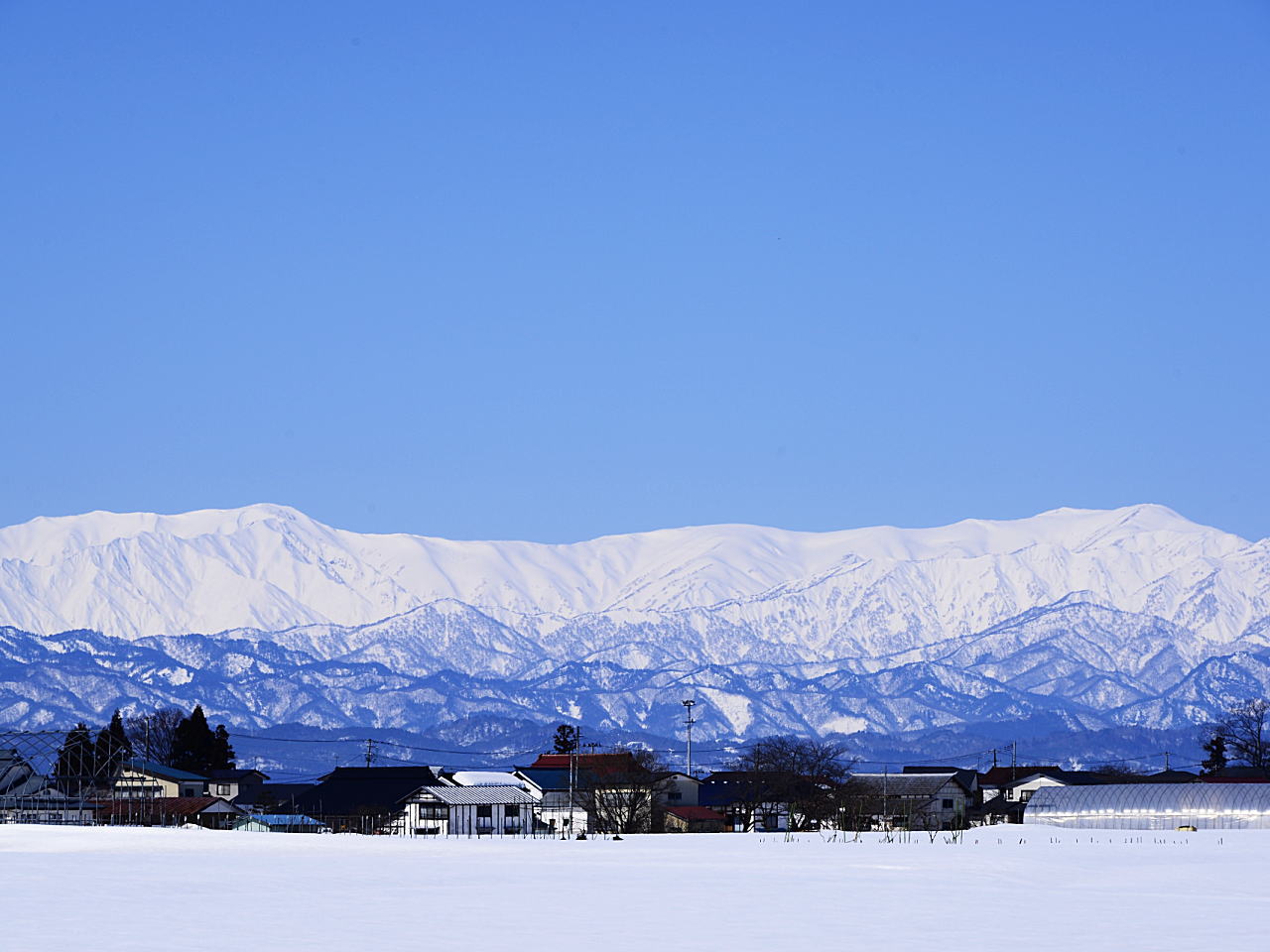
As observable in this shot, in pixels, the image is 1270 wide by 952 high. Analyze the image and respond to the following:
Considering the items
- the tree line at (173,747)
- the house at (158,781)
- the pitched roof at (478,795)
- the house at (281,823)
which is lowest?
the house at (281,823)

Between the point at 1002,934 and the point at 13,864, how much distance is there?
2970 cm

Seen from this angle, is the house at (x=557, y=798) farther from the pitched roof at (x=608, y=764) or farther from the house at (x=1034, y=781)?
the house at (x=1034, y=781)

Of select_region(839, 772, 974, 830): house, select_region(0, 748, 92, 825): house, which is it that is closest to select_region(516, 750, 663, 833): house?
select_region(839, 772, 974, 830): house

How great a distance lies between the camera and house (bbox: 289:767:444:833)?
126 meters

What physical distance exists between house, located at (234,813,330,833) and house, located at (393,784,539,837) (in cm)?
740

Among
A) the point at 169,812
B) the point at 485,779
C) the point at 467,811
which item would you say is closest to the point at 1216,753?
the point at 485,779

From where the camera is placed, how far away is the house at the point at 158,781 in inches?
5256

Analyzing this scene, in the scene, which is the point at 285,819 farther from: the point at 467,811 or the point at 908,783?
the point at 908,783

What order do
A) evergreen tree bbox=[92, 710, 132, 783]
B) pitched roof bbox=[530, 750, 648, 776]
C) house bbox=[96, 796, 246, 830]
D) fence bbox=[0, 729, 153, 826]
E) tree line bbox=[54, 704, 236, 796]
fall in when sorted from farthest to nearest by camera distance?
tree line bbox=[54, 704, 236, 796] < pitched roof bbox=[530, 750, 648, 776] < evergreen tree bbox=[92, 710, 132, 783] < house bbox=[96, 796, 246, 830] < fence bbox=[0, 729, 153, 826]

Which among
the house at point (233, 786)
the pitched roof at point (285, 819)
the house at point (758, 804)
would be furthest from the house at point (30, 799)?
the house at point (758, 804)

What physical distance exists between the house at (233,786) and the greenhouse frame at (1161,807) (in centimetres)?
5932

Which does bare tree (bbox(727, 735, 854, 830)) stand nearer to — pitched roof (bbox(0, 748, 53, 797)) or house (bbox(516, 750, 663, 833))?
house (bbox(516, 750, 663, 833))

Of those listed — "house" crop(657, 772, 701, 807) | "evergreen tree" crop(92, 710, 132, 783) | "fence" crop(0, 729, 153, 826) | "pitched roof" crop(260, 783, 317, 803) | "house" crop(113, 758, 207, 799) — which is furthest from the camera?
"pitched roof" crop(260, 783, 317, 803)

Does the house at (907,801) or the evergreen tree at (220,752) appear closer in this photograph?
the house at (907,801)
